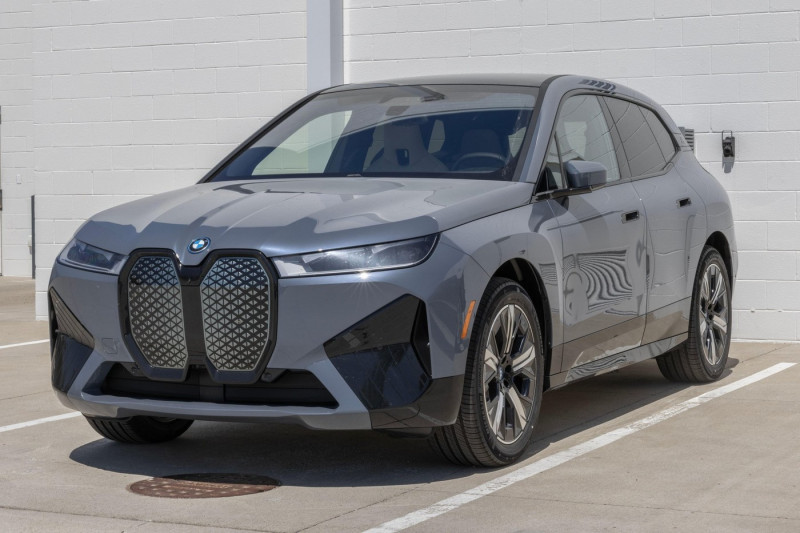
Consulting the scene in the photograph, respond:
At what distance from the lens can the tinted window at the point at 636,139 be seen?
7.41m

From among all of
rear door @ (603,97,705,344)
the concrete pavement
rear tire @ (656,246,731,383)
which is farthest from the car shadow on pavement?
rear tire @ (656,246,731,383)

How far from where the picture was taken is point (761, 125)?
33.9ft

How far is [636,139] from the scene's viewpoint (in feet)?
24.9

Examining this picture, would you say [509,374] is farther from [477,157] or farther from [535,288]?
[477,157]

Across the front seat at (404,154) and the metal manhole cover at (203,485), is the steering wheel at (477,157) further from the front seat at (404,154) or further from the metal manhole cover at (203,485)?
the metal manhole cover at (203,485)

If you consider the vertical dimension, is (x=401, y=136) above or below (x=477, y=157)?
above

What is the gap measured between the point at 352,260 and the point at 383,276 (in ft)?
0.45

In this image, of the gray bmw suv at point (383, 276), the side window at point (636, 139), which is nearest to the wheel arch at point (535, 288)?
the gray bmw suv at point (383, 276)

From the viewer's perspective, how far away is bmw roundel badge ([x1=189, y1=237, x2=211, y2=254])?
17.3 ft

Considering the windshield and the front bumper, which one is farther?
the windshield

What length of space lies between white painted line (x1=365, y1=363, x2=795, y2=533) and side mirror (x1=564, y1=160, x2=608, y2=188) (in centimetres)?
118

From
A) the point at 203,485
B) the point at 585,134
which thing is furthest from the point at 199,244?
the point at 585,134

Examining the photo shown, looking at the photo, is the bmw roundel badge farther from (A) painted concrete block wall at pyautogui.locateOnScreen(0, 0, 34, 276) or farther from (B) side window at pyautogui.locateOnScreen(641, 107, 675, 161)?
(A) painted concrete block wall at pyautogui.locateOnScreen(0, 0, 34, 276)

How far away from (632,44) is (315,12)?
107 inches
